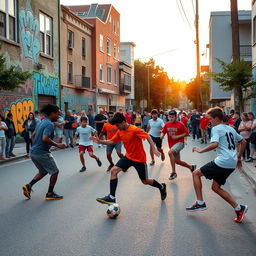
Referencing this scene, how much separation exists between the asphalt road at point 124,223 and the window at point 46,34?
16433 mm

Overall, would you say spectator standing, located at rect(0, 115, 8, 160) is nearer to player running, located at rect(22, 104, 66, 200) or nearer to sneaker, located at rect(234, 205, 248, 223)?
player running, located at rect(22, 104, 66, 200)

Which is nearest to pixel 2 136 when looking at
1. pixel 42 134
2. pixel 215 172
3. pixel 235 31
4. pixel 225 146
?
pixel 42 134

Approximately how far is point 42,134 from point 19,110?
45.2ft

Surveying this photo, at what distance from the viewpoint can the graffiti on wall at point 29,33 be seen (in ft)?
68.1

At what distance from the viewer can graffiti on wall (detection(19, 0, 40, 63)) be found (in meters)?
20.8

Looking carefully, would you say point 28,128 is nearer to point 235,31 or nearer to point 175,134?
point 175,134

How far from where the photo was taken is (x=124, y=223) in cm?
548

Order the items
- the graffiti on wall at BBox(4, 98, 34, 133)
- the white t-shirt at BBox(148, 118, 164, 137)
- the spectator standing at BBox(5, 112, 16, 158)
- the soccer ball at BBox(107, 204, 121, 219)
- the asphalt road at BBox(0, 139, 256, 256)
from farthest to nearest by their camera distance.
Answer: the graffiti on wall at BBox(4, 98, 34, 133) < the spectator standing at BBox(5, 112, 16, 158) < the white t-shirt at BBox(148, 118, 164, 137) < the soccer ball at BBox(107, 204, 121, 219) < the asphalt road at BBox(0, 139, 256, 256)

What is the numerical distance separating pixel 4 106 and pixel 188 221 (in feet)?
49.0

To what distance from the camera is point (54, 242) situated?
462cm

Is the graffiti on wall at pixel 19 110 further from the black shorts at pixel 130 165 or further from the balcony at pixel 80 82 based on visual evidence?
the black shorts at pixel 130 165

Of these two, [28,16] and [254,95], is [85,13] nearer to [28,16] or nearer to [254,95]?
[28,16]

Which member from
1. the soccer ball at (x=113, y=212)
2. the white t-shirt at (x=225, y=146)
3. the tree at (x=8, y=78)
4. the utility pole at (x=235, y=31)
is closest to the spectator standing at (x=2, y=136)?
the tree at (x=8, y=78)

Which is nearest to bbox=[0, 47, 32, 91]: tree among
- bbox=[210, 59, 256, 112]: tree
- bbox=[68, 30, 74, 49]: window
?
bbox=[210, 59, 256, 112]: tree
